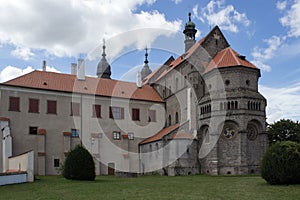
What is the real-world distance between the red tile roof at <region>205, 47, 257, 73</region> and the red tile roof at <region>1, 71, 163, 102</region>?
410 inches

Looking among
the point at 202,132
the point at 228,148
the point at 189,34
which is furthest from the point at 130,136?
the point at 189,34

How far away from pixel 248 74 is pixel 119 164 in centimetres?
1830

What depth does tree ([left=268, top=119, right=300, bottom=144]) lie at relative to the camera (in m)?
54.1

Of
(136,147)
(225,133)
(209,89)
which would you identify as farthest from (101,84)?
(225,133)

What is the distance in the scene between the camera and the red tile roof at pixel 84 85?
41.4 metres

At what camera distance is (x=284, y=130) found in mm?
54844

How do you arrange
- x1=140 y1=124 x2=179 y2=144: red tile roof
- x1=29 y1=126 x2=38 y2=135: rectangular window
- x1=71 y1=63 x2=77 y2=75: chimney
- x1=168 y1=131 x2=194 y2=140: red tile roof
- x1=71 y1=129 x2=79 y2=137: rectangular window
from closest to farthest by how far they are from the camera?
1. x1=29 y1=126 x2=38 y2=135: rectangular window
2. x1=168 y1=131 x2=194 y2=140: red tile roof
3. x1=140 y1=124 x2=179 y2=144: red tile roof
4. x1=71 y1=129 x2=79 y2=137: rectangular window
5. x1=71 y1=63 x2=77 y2=75: chimney

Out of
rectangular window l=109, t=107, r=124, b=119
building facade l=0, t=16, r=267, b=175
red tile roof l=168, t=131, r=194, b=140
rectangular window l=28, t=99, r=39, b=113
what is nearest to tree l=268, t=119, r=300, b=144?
building facade l=0, t=16, r=267, b=175

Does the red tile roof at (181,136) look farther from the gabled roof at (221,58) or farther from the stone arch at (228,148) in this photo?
the gabled roof at (221,58)

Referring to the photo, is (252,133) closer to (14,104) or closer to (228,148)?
(228,148)

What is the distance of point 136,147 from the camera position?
151ft

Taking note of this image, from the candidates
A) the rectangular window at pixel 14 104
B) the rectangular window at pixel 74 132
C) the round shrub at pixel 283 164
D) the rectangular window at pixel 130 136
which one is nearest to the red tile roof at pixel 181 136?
the rectangular window at pixel 130 136

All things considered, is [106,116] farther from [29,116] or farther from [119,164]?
[29,116]

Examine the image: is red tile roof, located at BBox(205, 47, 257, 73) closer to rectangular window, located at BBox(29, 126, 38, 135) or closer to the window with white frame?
the window with white frame
